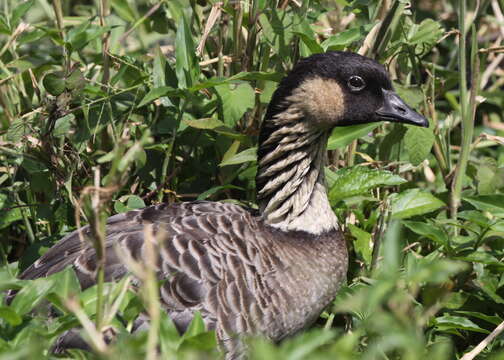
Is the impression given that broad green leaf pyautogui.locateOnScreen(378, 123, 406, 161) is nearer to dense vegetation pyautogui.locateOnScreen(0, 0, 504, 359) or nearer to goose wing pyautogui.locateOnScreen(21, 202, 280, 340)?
dense vegetation pyautogui.locateOnScreen(0, 0, 504, 359)

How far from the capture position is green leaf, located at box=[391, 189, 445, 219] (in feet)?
12.6

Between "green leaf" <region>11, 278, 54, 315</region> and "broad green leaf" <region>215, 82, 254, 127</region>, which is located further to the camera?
"broad green leaf" <region>215, 82, 254, 127</region>

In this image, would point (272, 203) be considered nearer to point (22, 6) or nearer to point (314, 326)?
point (314, 326)

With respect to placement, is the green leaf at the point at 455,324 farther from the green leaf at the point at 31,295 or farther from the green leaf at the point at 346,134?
the green leaf at the point at 31,295

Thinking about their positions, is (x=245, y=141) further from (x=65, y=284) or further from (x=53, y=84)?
(x=65, y=284)

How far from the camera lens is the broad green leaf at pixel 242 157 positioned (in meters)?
3.82

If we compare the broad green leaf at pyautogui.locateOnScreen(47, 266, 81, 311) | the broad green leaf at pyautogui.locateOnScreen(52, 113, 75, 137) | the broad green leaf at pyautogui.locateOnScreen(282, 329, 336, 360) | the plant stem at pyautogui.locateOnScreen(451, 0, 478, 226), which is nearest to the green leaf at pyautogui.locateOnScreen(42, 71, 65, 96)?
the broad green leaf at pyautogui.locateOnScreen(52, 113, 75, 137)

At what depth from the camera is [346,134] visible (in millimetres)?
3959

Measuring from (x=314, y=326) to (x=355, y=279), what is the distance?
28 cm

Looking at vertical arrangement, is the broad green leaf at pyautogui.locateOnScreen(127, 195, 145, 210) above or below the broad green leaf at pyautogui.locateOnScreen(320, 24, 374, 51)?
below

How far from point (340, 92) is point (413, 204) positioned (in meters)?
0.68

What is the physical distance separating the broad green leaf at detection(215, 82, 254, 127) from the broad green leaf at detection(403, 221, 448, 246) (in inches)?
34.2

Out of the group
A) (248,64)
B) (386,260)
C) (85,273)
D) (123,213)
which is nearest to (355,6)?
(248,64)

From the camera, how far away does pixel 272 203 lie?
144 inches
